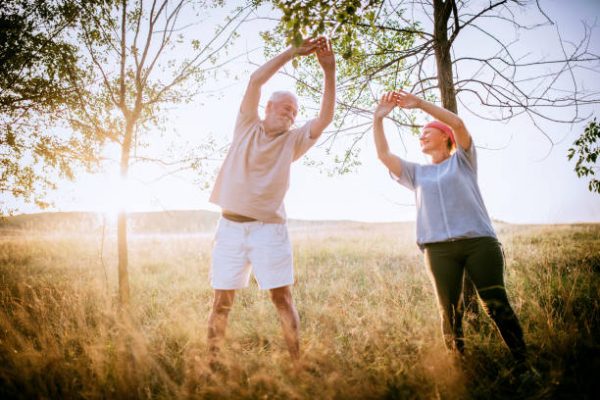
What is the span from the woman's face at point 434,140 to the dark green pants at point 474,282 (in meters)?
0.90

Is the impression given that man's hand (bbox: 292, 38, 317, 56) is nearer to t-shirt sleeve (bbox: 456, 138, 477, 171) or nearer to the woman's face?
the woman's face

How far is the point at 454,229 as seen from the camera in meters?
2.23

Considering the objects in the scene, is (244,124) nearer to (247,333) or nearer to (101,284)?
Answer: (247,333)

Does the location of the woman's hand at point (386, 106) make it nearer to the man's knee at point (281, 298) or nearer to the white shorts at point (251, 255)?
the white shorts at point (251, 255)

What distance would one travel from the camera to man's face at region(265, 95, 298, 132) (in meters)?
2.52

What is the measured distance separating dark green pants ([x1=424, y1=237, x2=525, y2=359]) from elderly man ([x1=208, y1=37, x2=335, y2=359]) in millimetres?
1210

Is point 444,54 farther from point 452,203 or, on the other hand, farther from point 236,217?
point 236,217

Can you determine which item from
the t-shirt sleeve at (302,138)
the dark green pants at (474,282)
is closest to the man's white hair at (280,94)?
the t-shirt sleeve at (302,138)

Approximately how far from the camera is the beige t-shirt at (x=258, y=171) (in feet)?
7.80

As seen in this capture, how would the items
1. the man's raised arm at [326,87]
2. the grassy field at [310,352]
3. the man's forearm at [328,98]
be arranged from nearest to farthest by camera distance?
1. the grassy field at [310,352]
2. the man's raised arm at [326,87]
3. the man's forearm at [328,98]

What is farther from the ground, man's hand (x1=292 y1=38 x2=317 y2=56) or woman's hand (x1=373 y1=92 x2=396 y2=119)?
man's hand (x1=292 y1=38 x2=317 y2=56)

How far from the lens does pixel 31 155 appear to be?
13.3ft

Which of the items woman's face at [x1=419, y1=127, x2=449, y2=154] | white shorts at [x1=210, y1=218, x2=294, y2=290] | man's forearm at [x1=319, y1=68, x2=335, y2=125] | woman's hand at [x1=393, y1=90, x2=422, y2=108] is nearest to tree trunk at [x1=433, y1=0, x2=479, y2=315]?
woman's face at [x1=419, y1=127, x2=449, y2=154]

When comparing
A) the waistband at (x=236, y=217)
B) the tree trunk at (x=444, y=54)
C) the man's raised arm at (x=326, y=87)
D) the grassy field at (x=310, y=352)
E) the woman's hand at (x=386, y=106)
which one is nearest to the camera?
the grassy field at (x=310, y=352)
